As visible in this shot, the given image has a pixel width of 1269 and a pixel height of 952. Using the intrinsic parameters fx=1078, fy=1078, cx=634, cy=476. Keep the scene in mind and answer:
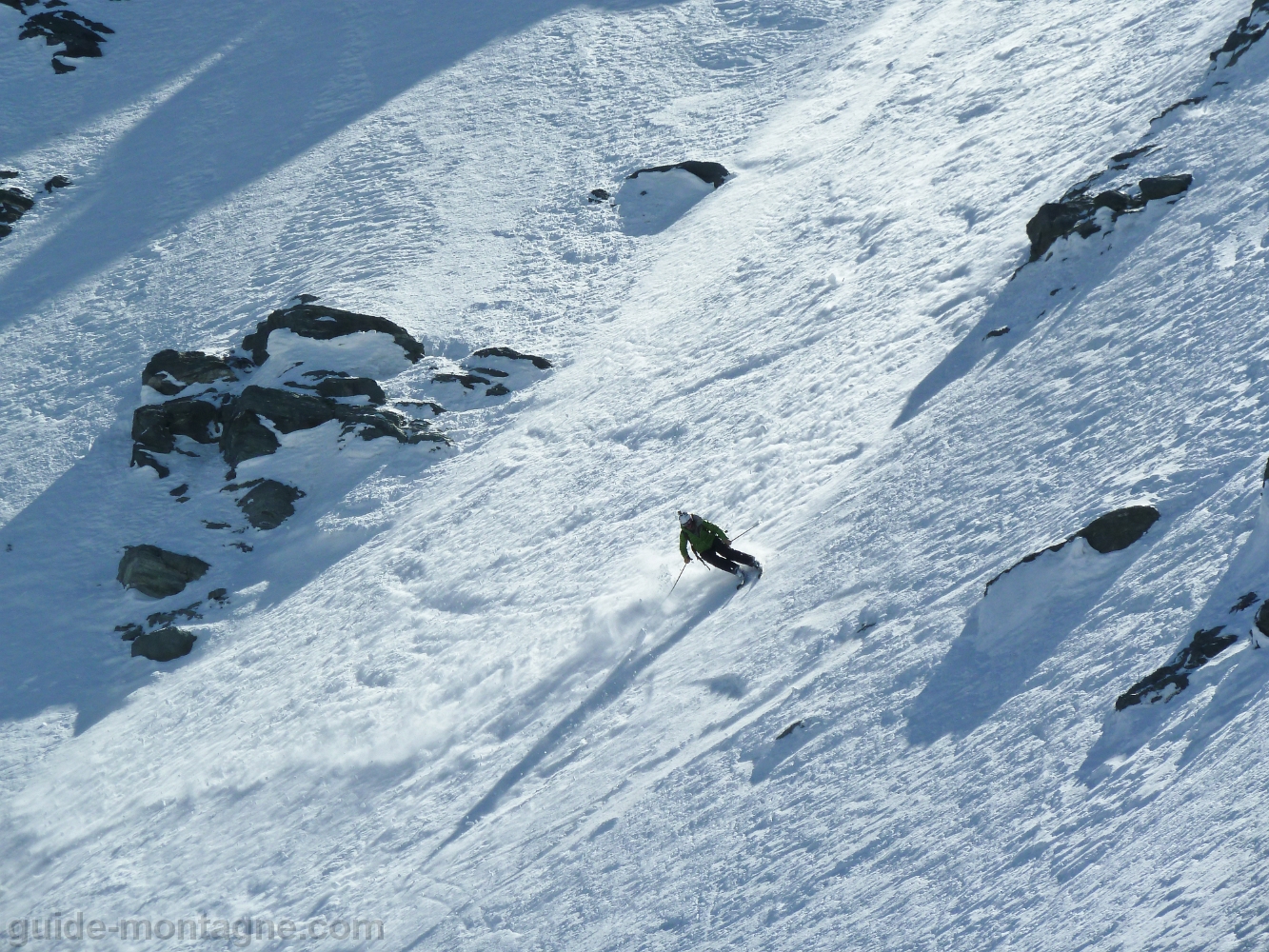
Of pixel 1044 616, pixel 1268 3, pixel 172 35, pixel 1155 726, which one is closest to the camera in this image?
pixel 1155 726

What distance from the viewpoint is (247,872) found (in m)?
12.8

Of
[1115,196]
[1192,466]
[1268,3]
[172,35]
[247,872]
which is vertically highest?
[172,35]

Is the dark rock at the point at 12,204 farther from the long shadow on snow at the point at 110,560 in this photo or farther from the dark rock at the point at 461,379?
the dark rock at the point at 461,379

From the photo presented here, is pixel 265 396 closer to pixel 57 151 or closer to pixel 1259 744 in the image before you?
pixel 57 151

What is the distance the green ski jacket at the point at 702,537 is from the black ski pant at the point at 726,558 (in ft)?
0.26

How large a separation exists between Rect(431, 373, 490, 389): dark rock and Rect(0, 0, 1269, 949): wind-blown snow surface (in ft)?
3.19

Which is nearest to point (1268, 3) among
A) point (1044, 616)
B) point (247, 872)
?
point (1044, 616)

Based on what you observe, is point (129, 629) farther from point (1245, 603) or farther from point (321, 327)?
point (1245, 603)

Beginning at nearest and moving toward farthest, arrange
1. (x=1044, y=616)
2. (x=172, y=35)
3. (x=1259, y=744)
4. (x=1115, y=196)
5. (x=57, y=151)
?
(x=1259, y=744)
(x=1044, y=616)
(x=1115, y=196)
(x=57, y=151)
(x=172, y=35)

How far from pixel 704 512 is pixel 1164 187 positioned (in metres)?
8.02

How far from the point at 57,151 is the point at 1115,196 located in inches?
1050

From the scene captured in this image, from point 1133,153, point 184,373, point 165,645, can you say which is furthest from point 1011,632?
point 184,373

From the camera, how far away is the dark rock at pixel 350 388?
20516 millimetres

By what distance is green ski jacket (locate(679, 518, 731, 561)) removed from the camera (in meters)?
13.3
